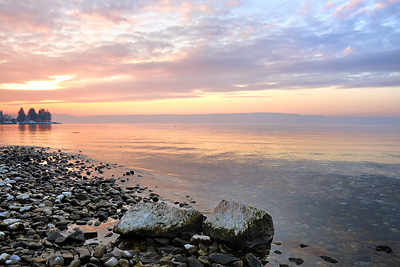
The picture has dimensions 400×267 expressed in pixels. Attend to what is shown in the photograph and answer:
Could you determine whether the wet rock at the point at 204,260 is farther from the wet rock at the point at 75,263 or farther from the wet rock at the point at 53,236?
the wet rock at the point at 53,236

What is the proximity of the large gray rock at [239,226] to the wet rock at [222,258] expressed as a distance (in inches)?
34.9

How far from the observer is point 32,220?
28.1ft

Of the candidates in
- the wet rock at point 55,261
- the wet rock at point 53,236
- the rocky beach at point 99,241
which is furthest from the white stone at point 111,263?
the wet rock at point 53,236

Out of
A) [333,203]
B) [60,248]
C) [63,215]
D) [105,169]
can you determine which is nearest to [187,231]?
[60,248]

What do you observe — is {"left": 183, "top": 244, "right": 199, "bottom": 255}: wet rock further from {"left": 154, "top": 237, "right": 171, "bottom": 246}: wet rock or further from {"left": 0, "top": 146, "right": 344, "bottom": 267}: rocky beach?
{"left": 154, "top": 237, "right": 171, "bottom": 246}: wet rock

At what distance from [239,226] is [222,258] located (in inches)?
52.2

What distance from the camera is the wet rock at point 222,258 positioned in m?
6.70

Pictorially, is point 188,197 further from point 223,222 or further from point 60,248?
point 60,248

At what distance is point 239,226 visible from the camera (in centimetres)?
786

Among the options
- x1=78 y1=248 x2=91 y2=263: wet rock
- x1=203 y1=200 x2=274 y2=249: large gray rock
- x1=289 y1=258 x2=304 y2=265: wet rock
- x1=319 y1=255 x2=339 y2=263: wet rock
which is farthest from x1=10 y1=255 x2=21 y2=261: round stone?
x1=319 y1=255 x2=339 y2=263: wet rock

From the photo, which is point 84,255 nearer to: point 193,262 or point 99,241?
point 99,241

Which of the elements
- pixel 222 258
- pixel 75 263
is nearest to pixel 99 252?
pixel 75 263

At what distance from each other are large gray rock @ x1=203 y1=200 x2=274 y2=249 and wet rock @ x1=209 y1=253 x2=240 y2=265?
887 mm

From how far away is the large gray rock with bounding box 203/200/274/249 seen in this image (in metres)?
7.74
